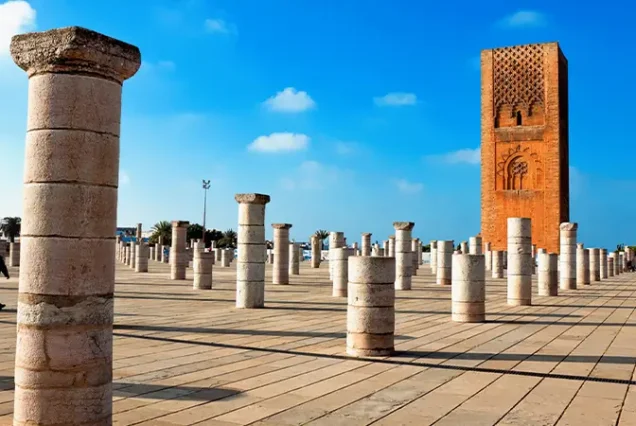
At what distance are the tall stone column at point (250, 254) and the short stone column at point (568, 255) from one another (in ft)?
34.7

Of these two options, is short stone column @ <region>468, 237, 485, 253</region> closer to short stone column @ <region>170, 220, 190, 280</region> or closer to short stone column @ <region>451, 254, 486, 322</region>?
short stone column @ <region>170, 220, 190, 280</region>

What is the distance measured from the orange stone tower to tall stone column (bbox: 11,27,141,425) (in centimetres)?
3817

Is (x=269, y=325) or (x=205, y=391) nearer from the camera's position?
(x=205, y=391)

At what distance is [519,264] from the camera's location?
13898 millimetres

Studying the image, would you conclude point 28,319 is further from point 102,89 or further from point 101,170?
point 102,89

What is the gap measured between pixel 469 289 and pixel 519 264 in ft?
12.1

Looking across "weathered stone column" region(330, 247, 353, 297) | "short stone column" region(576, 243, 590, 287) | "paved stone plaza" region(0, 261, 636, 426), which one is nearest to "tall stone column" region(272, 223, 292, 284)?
"weathered stone column" region(330, 247, 353, 297)

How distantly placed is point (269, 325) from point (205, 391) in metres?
4.54

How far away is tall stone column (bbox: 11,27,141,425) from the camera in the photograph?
3.96 metres

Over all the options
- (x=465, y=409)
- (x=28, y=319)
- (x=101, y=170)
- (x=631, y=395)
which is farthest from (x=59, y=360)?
(x=631, y=395)

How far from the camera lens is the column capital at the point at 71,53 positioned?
4008 mm

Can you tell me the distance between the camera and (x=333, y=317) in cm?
1130

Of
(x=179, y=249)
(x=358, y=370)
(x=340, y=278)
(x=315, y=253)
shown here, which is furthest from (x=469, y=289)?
(x=315, y=253)

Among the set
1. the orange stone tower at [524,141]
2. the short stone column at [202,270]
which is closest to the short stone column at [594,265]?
the short stone column at [202,270]
